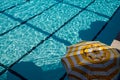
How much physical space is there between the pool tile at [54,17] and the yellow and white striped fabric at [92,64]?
3092 mm

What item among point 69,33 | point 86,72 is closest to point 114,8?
point 69,33

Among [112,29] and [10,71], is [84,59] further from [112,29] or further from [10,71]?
[112,29]

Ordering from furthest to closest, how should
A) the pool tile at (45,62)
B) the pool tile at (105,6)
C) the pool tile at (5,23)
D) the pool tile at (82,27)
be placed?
the pool tile at (105,6)
the pool tile at (82,27)
the pool tile at (5,23)
the pool tile at (45,62)

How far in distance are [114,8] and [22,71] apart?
18.2 feet

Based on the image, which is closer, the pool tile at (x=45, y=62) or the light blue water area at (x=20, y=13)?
the pool tile at (x=45, y=62)

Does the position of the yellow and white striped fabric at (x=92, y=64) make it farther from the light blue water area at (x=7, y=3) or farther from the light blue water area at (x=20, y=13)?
the light blue water area at (x=7, y=3)

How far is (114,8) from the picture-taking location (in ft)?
28.8

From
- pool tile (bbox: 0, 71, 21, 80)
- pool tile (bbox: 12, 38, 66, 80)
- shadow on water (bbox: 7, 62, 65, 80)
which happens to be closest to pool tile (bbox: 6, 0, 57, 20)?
pool tile (bbox: 12, 38, 66, 80)

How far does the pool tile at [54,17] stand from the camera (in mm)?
6969

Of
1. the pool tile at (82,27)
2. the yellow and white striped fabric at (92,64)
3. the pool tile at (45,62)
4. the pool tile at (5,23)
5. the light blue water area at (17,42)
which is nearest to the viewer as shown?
the yellow and white striped fabric at (92,64)

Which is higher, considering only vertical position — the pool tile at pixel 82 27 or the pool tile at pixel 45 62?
the pool tile at pixel 82 27

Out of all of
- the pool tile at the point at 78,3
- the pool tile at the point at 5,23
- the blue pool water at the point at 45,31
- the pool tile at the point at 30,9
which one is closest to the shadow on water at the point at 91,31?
the blue pool water at the point at 45,31

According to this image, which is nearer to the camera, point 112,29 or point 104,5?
point 112,29

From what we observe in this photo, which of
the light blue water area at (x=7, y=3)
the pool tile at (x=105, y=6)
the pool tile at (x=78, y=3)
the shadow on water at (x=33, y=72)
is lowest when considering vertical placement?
the shadow on water at (x=33, y=72)
